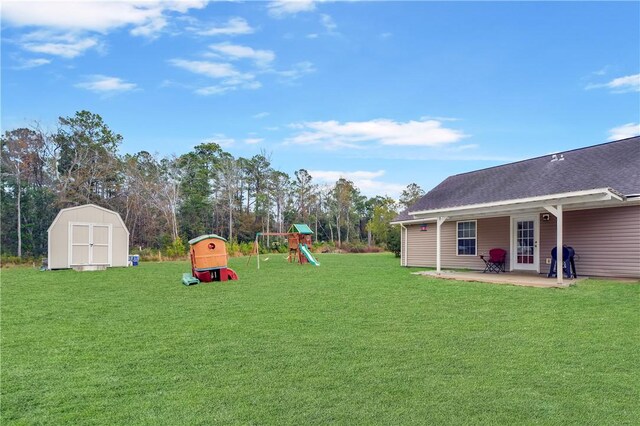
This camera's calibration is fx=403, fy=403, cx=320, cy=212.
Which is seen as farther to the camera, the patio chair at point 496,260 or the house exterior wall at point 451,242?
the house exterior wall at point 451,242

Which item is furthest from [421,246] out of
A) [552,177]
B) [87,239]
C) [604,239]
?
[87,239]

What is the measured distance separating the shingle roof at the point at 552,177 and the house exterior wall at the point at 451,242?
79 cm

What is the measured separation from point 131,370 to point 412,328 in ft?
11.1

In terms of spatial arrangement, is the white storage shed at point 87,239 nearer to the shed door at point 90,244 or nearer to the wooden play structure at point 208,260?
the shed door at point 90,244

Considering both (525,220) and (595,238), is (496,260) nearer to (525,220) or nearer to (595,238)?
(525,220)

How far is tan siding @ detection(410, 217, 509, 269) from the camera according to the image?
43.0ft

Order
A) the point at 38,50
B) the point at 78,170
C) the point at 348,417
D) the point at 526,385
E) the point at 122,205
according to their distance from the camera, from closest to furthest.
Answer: the point at 348,417
the point at 526,385
the point at 38,50
the point at 78,170
the point at 122,205

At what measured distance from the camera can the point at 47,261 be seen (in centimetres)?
1522

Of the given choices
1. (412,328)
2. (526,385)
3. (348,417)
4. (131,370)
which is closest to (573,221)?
(412,328)

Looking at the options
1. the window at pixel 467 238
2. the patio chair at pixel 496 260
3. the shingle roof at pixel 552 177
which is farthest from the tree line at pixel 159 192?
the patio chair at pixel 496 260

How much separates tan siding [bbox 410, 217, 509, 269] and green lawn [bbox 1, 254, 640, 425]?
5440 millimetres

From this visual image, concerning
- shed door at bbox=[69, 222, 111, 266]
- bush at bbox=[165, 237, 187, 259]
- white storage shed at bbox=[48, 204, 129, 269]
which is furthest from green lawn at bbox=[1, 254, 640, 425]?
bush at bbox=[165, 237, 187, 259]

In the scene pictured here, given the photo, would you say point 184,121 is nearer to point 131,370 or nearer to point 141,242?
point 141,242

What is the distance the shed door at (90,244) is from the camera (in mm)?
15391
